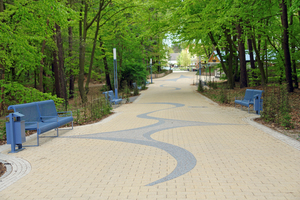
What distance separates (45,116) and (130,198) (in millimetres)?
5100

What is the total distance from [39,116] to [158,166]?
4.35 metres

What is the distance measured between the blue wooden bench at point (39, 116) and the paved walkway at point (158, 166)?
42 cm

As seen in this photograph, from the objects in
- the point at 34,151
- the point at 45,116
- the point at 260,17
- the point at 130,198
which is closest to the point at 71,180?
the point at 130,198

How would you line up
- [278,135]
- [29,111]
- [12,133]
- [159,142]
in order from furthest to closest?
[278,135] → [29,111] → [159,142] → [12,133]

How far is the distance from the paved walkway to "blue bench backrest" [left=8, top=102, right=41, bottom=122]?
0.63 metres

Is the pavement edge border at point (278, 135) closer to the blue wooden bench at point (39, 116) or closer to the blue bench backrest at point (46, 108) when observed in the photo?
the blue wooden bench at point (39, 116)

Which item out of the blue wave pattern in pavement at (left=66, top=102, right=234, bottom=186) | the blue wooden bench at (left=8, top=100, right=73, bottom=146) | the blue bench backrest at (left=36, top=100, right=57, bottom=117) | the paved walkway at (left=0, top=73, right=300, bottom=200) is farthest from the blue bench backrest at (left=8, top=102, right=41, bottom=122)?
the blue wave pattern in pavement at (left=66, top=102, right=234, bottom=186)

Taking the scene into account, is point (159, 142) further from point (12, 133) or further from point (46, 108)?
point (46, 108)

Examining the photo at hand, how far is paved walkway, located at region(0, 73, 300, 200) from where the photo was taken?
398cm

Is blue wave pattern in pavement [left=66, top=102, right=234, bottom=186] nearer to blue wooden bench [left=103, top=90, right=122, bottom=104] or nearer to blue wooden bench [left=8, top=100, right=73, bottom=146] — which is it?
blue wooden bench [left=8, top=100, right=73, bottom=146]

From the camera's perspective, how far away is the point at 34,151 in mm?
6484

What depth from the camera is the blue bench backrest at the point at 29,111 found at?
7.14 m

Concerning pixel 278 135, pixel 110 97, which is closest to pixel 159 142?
pixel 278 135

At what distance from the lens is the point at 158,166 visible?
5.18 meters
